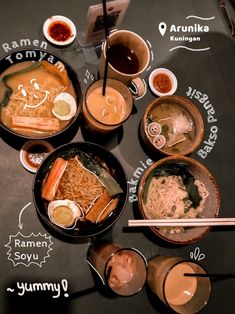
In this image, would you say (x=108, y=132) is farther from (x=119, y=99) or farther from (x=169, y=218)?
(x=169, y=218)

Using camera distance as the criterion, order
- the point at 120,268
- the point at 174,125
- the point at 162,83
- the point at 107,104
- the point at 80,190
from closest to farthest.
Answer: the point at 120,268 < the point at 80,190 < the point at 107,104 < the point at 174,125 < the point at 162,83

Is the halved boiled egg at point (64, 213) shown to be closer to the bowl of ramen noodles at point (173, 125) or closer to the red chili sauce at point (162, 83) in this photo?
the bowl of ramen noodles at point (173, 125)

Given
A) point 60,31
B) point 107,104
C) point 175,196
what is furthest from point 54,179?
point 60,31

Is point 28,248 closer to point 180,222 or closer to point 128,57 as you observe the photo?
point 180,222

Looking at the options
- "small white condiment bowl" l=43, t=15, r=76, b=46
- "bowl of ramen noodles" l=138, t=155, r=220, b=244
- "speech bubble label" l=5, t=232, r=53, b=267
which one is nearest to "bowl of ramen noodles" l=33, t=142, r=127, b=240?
"speech bubble label" l=5, t=232, r=53, b=267

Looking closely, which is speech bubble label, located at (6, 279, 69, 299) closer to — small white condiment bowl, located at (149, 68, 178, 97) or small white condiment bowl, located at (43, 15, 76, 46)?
small white condiment bowl, located at (149, 68, 178, 97)

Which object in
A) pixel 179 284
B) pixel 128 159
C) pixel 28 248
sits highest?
pixel 128 159

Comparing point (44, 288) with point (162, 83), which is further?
point (162, 83)

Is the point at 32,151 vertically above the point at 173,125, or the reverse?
the point at 32,151
